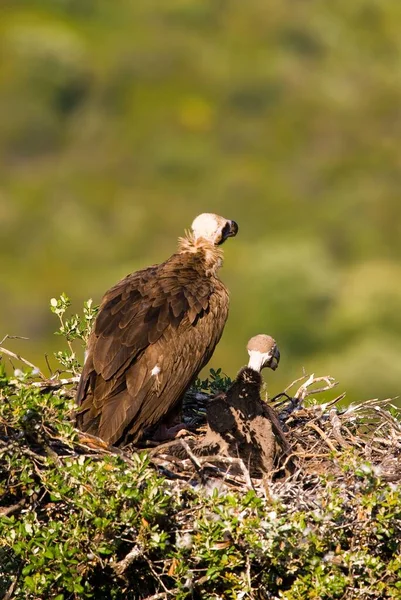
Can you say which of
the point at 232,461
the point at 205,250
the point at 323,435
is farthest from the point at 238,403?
the point at 205,250

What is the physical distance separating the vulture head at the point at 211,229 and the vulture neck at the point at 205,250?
0.05m

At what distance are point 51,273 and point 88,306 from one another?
1839 centimetres

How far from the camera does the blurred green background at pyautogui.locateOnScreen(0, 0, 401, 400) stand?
23.7 meters

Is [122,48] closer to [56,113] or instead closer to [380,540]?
[56,113]

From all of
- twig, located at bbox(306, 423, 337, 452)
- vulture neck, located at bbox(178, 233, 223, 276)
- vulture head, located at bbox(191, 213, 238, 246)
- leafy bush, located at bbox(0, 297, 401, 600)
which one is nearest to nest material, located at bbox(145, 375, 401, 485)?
twig, located at bbox(306, 423, 337, 452)

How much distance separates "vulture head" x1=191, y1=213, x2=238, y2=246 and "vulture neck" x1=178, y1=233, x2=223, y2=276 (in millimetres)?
47

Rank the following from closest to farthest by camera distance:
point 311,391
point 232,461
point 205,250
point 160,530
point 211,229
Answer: point 160,530
point 232,461
point 311,391
point 205,250
point 211,229

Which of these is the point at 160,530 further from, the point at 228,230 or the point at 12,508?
the point at 228,230

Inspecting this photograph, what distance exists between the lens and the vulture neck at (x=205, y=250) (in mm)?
9430

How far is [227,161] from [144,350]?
29.9m

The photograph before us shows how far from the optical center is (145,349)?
8219 mm

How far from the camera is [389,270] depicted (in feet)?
91.8

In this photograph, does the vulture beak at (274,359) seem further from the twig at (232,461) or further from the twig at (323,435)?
the twig at (232,461)

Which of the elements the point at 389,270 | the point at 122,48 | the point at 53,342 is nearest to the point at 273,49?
the point at 122,48
